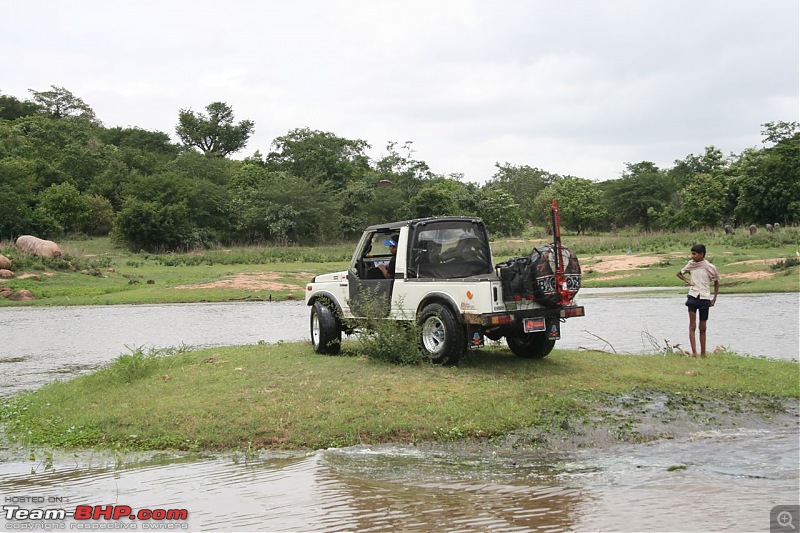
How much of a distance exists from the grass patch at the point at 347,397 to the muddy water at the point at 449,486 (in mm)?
467

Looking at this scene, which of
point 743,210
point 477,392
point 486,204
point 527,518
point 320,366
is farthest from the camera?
point 486,204

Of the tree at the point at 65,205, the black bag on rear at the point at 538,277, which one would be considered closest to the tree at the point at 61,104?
the tree at the point at 65,205

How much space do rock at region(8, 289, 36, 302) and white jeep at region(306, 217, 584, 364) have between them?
2736cm

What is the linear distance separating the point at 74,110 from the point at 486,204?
58.5 metres

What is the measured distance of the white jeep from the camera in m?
10.5

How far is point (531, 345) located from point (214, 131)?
329ft

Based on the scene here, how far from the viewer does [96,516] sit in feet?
21.0

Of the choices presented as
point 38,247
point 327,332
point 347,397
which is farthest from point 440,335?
→ point 38,247

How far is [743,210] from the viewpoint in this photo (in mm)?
59906

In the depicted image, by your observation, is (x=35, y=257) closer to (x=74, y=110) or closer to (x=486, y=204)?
(x=486, y=204)

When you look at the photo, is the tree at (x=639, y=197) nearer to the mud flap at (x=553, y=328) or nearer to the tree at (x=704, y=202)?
the tree at (x=704, y=202)

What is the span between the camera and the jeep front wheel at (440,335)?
1084cm

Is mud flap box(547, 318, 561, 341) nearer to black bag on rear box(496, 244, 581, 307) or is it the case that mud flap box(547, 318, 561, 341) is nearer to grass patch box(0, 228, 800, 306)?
black bag on rear box(496, 244, 581, 307)

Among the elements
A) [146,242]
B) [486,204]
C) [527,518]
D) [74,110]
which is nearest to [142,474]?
[527,518]
